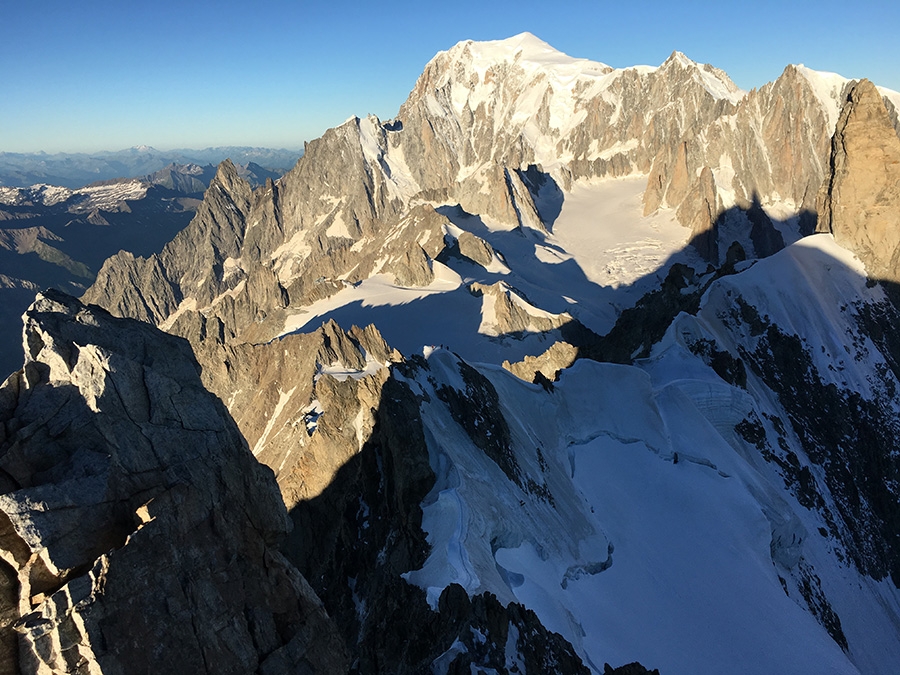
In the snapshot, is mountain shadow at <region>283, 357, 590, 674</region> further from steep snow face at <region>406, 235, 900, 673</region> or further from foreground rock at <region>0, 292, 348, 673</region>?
foreground rock at <region>0, 292, 348, 673</region>

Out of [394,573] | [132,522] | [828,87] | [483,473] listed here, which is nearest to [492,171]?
[828,87]

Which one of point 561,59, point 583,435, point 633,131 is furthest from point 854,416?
point 561,59

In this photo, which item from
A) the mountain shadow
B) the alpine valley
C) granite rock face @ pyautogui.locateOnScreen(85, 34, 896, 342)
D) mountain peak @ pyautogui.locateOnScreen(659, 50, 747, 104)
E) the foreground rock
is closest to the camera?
the foreground rock

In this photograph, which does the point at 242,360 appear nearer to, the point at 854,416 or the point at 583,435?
the point at 583,435

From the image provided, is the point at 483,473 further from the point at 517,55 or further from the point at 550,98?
the point at 517,55

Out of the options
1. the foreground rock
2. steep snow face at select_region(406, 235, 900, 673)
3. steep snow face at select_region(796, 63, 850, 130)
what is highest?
steep snow face at select_region(796, 63, 850, 130)

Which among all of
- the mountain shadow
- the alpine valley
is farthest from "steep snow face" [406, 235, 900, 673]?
the mountain shadow
